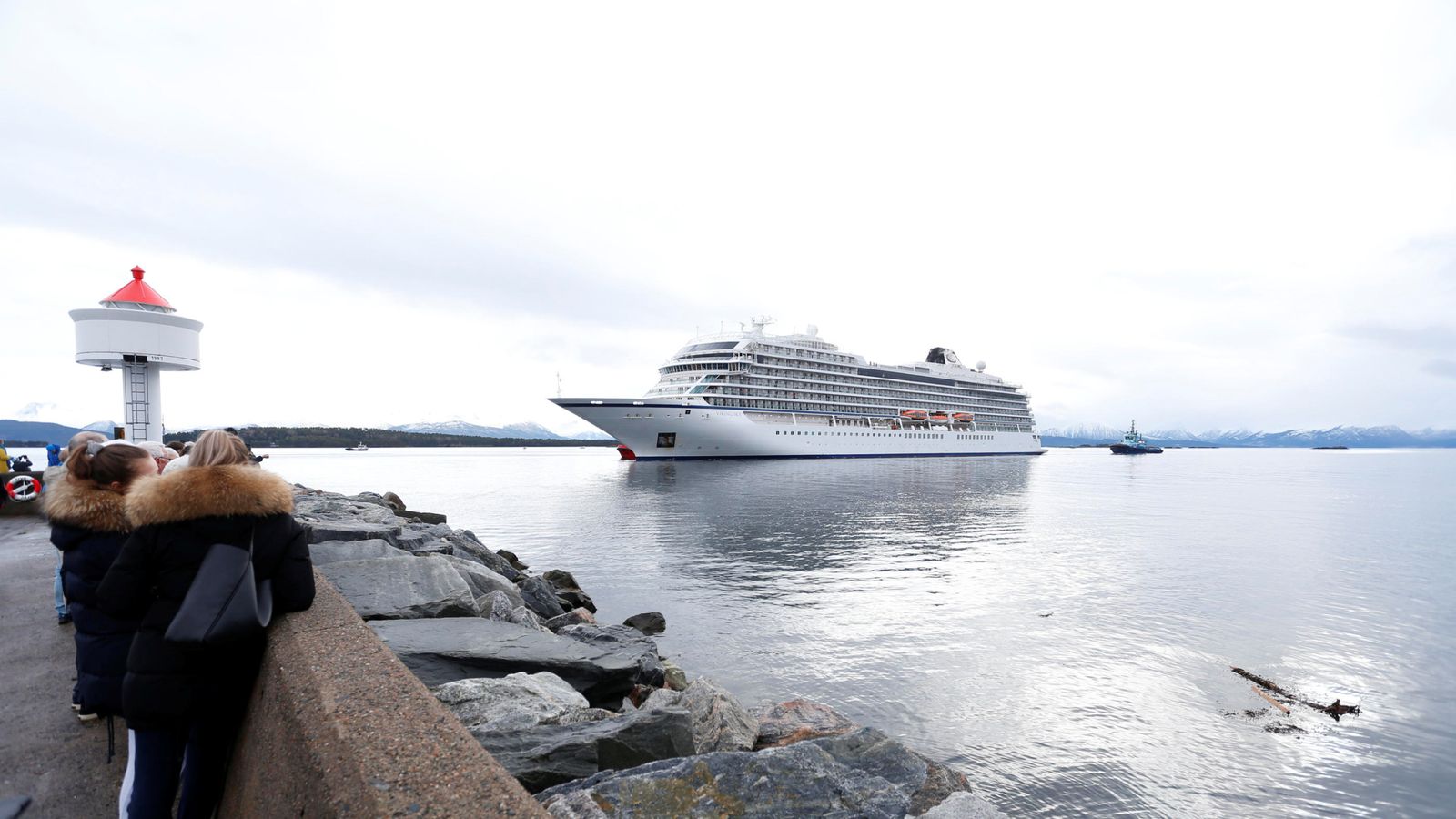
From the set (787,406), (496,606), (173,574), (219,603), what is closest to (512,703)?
(219,603)

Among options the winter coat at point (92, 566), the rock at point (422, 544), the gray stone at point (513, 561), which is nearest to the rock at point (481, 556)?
the rock at point (422, 544)

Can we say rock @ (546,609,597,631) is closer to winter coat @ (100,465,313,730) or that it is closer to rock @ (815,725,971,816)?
rock @ (815,725,971,816)

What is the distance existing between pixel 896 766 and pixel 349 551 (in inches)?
255

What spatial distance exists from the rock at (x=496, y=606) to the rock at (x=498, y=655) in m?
0.98

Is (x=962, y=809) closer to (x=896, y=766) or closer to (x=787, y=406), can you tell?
(x=896, y=766)

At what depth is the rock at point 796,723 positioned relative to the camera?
5.49 metres

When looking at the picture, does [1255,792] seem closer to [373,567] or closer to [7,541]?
[373,567]

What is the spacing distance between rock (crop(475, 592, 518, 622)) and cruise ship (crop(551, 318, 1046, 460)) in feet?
155

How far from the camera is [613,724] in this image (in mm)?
4156

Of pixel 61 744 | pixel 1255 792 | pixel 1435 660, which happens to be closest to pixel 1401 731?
pixel 1255 792

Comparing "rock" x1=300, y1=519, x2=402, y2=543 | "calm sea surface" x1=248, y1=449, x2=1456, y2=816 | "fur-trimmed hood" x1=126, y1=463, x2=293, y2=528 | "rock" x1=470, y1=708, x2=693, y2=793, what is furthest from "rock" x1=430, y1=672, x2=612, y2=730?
"rock" x1=300, y1=519, x2=402, y2=543

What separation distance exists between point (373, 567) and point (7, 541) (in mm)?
7352

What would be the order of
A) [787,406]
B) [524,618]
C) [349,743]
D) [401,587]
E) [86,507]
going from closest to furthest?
[349,743] < [86,507] < [401,587] < [524,618] < [787,406]

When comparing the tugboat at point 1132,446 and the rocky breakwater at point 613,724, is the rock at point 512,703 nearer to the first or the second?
the rocky breakwater at point 613,724
